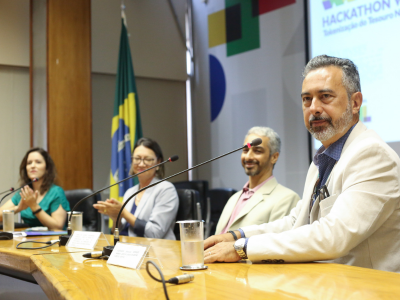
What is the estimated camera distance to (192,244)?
51.4 inches

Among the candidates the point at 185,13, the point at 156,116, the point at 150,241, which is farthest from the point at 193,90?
the point at 150,241

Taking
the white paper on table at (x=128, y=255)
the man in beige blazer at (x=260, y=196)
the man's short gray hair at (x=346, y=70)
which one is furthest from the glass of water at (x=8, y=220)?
the man's short gray hair at (x=346, y=70)

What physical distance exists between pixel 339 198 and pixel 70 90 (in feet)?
12.8

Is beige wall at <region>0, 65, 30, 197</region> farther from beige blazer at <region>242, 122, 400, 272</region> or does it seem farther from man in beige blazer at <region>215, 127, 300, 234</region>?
beige blazer at <region>242, 122, 400, 272</region>

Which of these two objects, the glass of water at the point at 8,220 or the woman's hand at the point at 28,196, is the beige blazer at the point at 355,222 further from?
the woman's hand at the point at 28,196

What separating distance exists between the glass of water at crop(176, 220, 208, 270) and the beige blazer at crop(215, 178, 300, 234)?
1227mm

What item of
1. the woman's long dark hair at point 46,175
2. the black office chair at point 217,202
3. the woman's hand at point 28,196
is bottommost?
the black office chair at point 217,202

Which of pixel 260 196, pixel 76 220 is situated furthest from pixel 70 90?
pixel 260 196

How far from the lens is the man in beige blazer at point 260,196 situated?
2514 mm

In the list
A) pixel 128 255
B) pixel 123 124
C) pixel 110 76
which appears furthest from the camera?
pixel 110 76

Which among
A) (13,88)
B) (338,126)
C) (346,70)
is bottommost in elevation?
(338,126)

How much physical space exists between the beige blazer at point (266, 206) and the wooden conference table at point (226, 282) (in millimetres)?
1062

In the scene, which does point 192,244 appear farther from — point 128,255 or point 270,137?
point 270,137

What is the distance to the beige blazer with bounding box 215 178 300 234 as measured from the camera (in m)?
2.50
